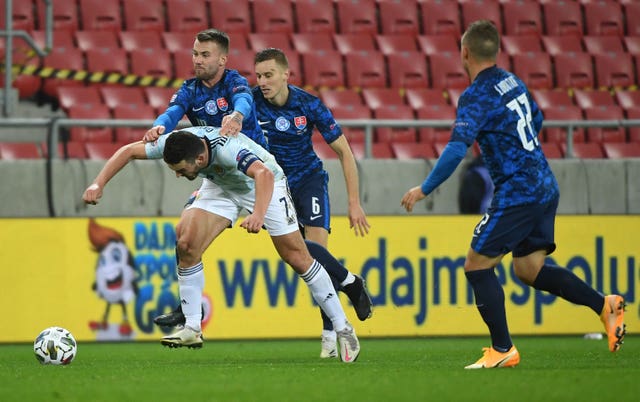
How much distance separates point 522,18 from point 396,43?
2.03 metres

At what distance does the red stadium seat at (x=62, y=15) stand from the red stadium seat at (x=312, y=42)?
2724 millimetres

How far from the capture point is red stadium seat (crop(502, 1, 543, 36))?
16.4 meters

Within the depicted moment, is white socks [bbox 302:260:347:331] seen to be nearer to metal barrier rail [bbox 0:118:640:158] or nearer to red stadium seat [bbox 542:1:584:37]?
metal barrier rail [bbox 0:118:640:158]

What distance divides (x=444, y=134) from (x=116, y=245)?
491cm

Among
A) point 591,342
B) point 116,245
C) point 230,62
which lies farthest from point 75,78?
point 591,342

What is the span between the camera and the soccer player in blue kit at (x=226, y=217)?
7.09m

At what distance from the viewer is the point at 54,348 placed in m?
7.32

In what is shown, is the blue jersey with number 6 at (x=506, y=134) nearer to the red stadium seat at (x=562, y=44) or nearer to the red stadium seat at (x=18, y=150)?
the red stadium seat at (x=18, y=150)

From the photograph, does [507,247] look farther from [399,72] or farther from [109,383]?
[399,72]

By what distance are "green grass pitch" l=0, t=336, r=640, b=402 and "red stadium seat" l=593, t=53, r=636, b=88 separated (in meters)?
7.52

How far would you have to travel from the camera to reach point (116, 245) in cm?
1051

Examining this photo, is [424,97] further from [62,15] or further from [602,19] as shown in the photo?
[62,15]

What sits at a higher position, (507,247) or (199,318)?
(507,247)

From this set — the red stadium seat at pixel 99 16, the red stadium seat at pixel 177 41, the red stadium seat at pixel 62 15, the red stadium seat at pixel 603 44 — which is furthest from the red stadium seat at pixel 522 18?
the red stadium seat at pixel 62 15
